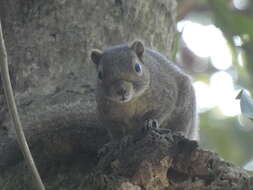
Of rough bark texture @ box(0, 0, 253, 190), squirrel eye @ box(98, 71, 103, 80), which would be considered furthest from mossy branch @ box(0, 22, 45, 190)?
squirrel eye @ box(98, 71, 103, 80)

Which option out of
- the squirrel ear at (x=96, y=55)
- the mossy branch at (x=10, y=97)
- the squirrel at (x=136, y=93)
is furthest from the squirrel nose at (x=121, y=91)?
the mossy branch at (x=10, y=97)

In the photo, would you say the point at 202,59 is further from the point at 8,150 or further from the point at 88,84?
the point at 8,150

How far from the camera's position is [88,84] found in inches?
160

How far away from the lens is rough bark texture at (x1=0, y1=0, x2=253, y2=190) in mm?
3029

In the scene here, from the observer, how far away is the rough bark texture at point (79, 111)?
3029 mm

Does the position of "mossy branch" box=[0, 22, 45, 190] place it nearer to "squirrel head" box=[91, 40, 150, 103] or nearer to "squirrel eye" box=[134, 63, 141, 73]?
"squirrel head" box=[91, 40, 150, 103]

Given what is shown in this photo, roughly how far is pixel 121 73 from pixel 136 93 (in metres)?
0.17

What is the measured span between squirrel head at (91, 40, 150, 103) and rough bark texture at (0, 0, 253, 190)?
20 centimetres

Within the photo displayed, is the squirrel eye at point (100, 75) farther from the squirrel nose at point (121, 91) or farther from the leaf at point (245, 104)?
the leaf at point (245, 104)

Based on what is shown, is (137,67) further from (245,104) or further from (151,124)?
(245,104)

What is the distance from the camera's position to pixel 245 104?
119 inches

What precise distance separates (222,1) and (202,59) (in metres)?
2.42

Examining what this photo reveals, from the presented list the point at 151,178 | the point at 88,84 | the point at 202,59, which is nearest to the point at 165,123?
the point at 88,84

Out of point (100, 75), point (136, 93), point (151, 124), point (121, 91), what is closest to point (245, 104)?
point (151, 124)
